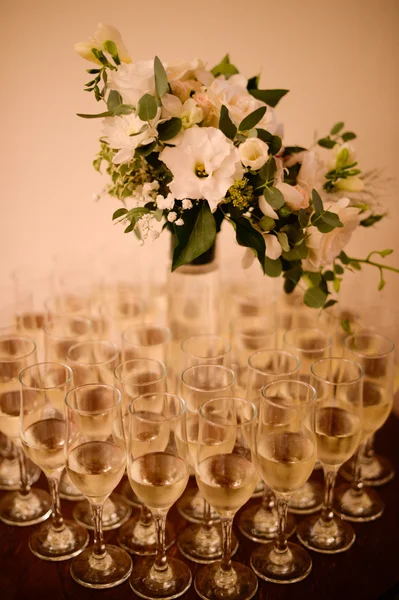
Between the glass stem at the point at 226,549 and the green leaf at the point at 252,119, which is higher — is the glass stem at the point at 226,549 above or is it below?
below

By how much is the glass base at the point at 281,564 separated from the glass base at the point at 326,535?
3cm

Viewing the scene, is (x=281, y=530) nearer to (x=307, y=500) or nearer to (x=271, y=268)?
(x=307, y=500)

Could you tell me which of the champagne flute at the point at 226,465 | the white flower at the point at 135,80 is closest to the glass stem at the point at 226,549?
the champagne flute at the point at 226,465

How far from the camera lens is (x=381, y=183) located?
1773 mm

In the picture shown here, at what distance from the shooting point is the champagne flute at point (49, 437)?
117 centimetres

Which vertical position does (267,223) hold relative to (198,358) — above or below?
above

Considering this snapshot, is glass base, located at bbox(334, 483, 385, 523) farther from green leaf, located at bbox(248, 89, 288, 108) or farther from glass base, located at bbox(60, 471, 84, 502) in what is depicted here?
green leaf, located at bbox(248, 89, 288, 108)

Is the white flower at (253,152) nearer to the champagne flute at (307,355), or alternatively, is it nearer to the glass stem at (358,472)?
the champagne flute at (307,355)

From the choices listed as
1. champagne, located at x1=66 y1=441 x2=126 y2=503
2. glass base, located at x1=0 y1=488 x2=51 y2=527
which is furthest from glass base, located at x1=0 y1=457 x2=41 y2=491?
champagne, located at x1=66 y1=441 x2=126 y2=503

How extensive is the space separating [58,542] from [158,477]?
0.32m

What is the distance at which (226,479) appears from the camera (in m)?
1.09

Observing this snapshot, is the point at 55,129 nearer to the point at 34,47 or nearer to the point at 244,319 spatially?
the point at 34,47

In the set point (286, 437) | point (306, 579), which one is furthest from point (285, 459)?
point (306, 579)

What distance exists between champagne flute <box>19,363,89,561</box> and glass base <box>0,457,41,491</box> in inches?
7.0
